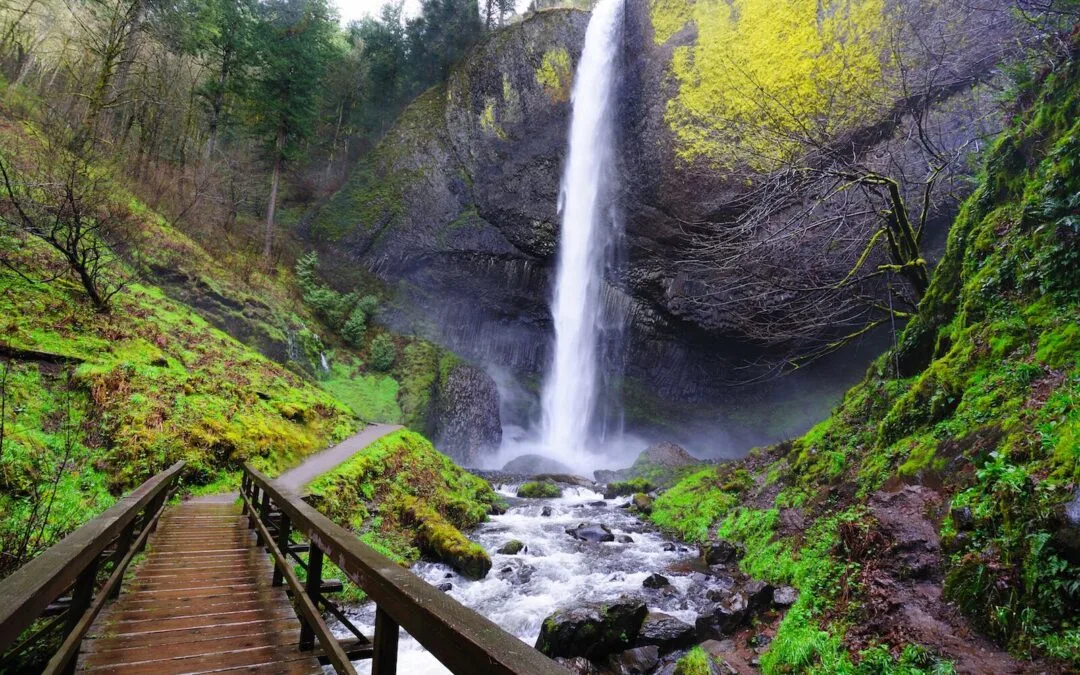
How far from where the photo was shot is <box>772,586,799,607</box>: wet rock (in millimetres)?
6234

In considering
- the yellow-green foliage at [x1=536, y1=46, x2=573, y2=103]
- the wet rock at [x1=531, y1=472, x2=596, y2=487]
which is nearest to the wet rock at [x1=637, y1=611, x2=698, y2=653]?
the wet rock at [x1=531, y1=472, x2=596, y2=487]

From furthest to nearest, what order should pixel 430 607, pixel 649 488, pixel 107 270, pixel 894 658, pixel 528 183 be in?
pixel 528 183
pixel 649 488
pixel 107 270
pixel 894 658
pixel 430 607

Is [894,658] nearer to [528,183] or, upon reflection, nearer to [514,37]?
[528,183]

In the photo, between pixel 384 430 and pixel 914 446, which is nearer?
pixel 914 446

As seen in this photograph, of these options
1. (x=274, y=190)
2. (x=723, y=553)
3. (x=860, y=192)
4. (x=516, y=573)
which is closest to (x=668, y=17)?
(x=860, y=192)

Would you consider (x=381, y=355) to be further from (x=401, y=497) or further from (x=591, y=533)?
(x=591, y=533)

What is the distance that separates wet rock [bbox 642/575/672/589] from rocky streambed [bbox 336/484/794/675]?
0.7 inches

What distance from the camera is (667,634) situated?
19.2 ft

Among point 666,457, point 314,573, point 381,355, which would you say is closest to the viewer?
point 314,573

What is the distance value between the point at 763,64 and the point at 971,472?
658 inches

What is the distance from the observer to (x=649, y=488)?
15.9 m

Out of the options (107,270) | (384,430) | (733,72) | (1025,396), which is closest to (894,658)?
(1025,396)

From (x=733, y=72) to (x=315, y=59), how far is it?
60.1 feet

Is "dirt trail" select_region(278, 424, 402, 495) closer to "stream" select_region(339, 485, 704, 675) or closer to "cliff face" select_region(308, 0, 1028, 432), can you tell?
"stream" select_region(339, 485, 704, 675)
